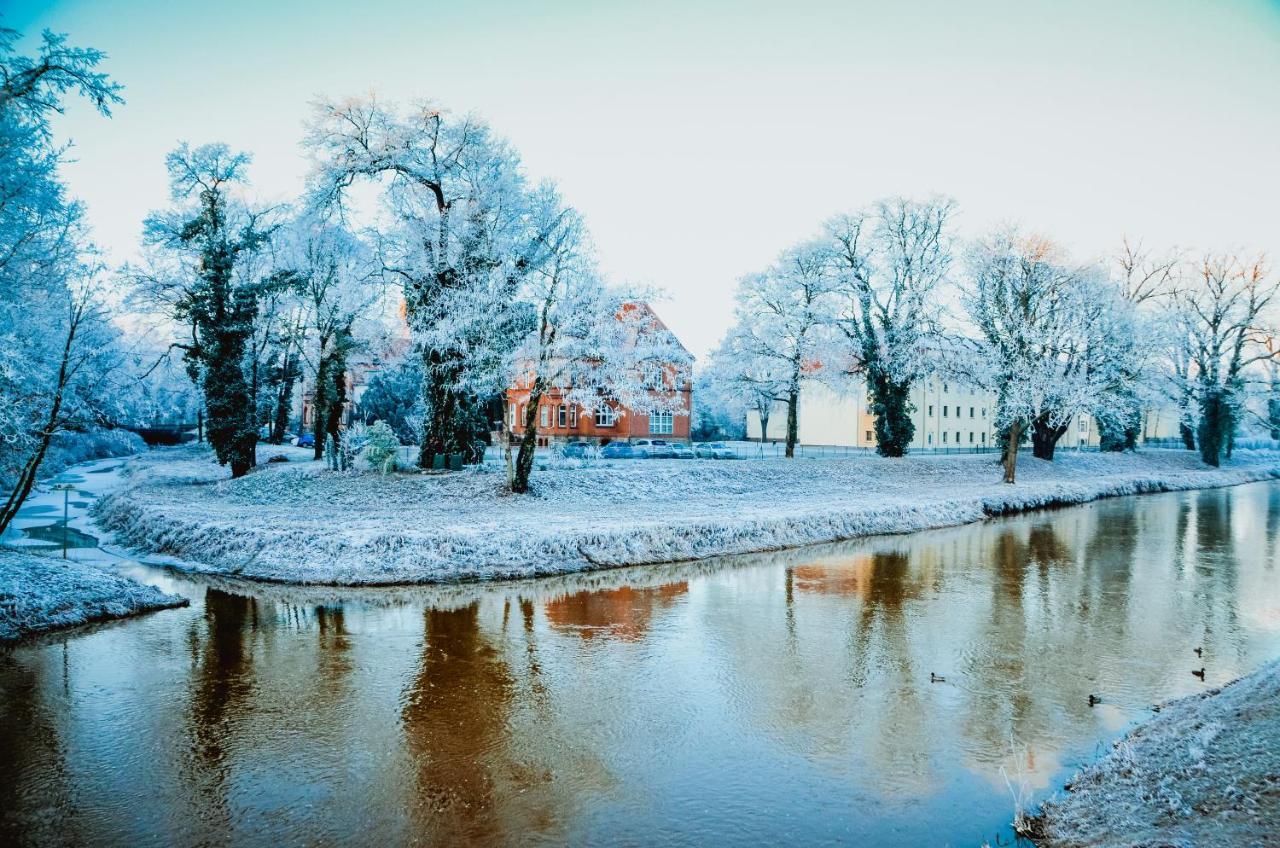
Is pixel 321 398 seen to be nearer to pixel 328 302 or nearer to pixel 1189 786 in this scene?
pixel 328 302

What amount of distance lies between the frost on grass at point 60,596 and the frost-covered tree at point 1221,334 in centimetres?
5495

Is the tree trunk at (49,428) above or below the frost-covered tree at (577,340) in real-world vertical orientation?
below

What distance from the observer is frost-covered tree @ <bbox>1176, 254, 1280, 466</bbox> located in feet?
153

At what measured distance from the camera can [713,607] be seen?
46.9 ft

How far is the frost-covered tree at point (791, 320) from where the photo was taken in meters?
37.5

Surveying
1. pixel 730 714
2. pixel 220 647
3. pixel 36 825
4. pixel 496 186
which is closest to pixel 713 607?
pixel 730 714

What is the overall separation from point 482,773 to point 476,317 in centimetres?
1812

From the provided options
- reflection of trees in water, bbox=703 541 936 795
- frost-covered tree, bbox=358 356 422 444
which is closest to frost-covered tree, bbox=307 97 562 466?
reflection of trees in water, bbox=703 541 936 795

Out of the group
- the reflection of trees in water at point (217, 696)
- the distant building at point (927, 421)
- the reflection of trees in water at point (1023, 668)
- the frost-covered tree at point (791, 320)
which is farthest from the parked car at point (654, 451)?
the reflection of trees in water at point (217, 696)

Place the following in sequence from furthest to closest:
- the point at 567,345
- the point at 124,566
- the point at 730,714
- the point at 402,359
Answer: the point at 402,359 → the point at 567,345 → the point at 124,566 → the point at 730,714

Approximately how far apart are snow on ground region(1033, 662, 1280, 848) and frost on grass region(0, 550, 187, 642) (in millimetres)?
14307

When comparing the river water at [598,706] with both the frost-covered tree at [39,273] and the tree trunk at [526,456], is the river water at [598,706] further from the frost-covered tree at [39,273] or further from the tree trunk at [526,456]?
the tree trunk at [526,456]

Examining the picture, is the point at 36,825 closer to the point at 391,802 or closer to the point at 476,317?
the point at 391,802

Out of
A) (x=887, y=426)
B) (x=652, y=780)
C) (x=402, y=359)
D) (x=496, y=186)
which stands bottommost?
(x=652, y=780)
